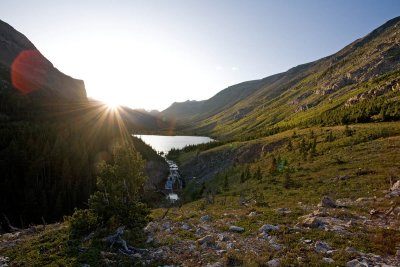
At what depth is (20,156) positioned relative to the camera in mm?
66375

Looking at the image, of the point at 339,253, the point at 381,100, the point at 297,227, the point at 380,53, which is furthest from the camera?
the point at 380,53

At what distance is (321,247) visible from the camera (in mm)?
15578

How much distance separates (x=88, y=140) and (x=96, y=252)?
85.6 metres

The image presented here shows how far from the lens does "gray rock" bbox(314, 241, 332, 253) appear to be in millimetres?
15203

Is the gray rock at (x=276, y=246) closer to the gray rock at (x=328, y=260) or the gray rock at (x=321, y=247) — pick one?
the gray rock at (x=321, y=247)

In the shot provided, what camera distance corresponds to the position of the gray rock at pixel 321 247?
15203 mm

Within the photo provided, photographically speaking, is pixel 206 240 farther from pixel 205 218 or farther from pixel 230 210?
pixel 230 210

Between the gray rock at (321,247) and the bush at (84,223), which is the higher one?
the bush at (84,223)

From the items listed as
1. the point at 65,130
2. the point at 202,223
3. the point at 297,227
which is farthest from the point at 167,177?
the point at 297,227

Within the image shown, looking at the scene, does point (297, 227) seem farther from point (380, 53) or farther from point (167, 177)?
point (380, 53)

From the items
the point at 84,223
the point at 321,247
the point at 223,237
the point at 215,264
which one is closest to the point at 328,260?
Answer: the point at 321,247

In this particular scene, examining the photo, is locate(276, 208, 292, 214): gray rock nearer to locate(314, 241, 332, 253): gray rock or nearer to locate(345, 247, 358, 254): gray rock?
locate(314, 241, 332, 253): gray rock

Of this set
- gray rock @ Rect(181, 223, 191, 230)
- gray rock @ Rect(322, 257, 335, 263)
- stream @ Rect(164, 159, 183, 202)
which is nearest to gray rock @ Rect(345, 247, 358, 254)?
gray rock @ Rect(322, 257, 335, 263)

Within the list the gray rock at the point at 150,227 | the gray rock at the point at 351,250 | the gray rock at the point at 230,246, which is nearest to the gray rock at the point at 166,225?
the gray rock at the point at 150,227
